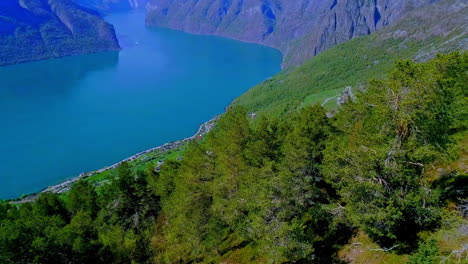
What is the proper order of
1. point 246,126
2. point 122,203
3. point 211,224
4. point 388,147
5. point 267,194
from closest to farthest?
point 388,147, point 267,194, point 211,224, point 246,126, point 122,203

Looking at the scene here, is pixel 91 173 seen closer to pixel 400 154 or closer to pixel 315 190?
pixel 315 190

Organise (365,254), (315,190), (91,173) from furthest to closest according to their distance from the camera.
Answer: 1. (91,173)
2. (315,190)
3. (365,254)

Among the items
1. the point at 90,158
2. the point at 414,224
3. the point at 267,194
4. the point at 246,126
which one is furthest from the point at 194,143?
the point at 90,158

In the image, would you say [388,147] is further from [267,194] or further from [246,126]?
[246,126]

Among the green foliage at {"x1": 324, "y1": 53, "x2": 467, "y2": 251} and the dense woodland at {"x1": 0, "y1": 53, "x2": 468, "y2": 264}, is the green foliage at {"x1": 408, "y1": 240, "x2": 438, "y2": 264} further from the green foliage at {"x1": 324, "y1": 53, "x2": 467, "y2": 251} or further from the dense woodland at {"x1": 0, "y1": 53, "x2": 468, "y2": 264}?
the green foliage at {"x1": 324, "y1": 53, "x2": 467, "y2": 251}

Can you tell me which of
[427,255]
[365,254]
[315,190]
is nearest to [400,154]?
[427,255]

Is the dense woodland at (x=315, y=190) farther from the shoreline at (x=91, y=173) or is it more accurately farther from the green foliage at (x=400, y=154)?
the shoreline at (x=91, y=173)

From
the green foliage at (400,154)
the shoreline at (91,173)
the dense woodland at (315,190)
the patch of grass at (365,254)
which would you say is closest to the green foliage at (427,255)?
the dense woodland at (315,190)

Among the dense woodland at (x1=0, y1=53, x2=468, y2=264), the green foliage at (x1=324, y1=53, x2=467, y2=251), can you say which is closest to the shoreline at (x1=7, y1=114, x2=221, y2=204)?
the dense woodland at (x1=0, y1=53, x2=468, y2=264)
